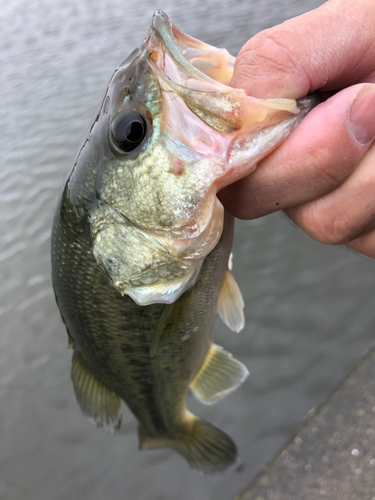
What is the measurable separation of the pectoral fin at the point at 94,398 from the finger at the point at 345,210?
50.0 inches

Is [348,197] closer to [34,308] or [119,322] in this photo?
[119,322]

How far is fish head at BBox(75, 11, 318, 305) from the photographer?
37.7 inches

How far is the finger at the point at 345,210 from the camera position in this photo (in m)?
1.00

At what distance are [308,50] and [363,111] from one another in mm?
231

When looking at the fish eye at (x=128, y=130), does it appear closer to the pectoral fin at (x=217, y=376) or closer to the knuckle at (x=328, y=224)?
the knuckle at (x=328, y=224)

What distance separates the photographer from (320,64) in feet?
3.25

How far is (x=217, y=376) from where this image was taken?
2090 millimetres

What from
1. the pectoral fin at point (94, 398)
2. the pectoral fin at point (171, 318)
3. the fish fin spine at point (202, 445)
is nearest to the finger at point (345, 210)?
the pectoral fin at point (171, 318)

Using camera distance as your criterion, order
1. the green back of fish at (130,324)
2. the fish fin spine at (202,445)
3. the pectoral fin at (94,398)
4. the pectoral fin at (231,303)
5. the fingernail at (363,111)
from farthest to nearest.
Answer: the fish fin spine at (202,445) → the pectoral fin at (94,398) → the pectoral fin at (231,303) → the green back of fish at (130,324) → the fingernail at (363,111)

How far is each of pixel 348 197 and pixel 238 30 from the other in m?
6.76

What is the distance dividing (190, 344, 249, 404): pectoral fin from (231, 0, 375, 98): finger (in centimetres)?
149

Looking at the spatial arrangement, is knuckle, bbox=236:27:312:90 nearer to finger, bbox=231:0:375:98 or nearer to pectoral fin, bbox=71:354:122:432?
finger, bbox=231:0:375:98

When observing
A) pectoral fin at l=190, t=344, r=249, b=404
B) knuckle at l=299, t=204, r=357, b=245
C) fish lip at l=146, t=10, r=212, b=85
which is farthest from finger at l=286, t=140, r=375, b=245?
pectoral fin at l=190, t=344, r=249, b=404

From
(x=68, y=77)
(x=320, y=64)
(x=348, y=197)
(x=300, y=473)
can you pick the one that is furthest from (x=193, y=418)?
(x=68, y=77)
